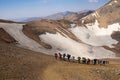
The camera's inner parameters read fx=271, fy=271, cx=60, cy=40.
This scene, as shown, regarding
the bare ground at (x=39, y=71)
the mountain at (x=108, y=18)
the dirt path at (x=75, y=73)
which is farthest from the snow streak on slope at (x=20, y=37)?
the mountain at (x=108, y=18)

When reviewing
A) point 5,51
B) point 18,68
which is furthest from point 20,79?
point 5,51

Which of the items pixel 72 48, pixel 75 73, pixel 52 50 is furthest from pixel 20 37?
pixel 75 73

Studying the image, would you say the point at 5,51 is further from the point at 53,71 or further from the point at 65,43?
the point at 65,43

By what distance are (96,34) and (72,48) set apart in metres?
62.4

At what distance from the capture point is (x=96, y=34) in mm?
136500

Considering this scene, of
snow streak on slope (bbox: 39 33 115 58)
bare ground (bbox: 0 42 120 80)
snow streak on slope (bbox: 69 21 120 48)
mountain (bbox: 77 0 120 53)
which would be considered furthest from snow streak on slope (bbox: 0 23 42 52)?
mountain (bbox: 77 0 120 53)

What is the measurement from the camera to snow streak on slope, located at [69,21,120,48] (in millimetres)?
115688

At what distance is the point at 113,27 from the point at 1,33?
309 feet

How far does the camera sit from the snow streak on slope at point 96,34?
4555 inches

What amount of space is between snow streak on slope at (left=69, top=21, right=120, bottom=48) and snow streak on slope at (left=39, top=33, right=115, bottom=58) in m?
27.7

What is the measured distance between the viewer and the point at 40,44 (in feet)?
220

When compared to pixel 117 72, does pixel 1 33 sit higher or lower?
higher

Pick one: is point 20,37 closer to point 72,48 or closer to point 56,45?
point 56,45

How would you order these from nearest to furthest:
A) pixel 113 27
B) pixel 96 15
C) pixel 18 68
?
1. pixel 18 68
2. pixel 113 27
3. pixel 96 15
